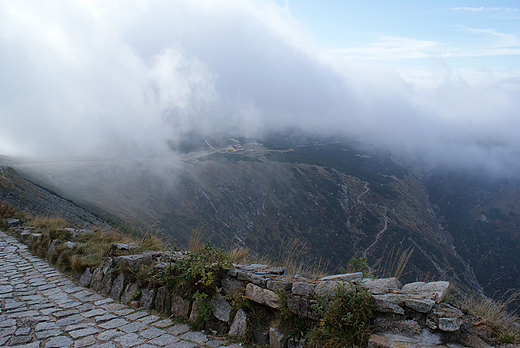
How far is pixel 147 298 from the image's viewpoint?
17.9 ft

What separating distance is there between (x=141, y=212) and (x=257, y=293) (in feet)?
141

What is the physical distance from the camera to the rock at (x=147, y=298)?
541 cm

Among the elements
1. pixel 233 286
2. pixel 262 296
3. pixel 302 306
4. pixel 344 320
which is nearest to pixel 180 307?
pixel 233 286

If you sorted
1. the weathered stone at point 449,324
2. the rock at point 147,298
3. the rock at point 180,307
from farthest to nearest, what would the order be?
the rock at point 147,298 → the rock at point 180,307 → the weathered stone at point 449,324

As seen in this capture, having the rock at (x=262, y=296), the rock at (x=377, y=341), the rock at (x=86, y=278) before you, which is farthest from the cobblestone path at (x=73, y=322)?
the rock at (x=377, y=341)

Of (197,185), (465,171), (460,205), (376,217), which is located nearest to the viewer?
(197,185)

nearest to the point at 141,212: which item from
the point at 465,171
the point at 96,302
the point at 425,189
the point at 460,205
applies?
the point at 96,302

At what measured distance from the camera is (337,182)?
329 feet

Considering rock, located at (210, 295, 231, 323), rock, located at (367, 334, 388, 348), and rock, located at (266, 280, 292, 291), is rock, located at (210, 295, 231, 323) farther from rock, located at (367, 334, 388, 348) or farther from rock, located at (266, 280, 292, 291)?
rock, located at (367, 334, 388, 348)

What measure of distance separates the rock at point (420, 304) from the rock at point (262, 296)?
1.74 meters

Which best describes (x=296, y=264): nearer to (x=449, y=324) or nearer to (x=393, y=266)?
(x=393, y=266)

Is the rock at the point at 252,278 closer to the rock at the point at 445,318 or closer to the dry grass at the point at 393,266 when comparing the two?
the dry grass at the point at 393,266

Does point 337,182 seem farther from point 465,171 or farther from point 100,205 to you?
point 465,171

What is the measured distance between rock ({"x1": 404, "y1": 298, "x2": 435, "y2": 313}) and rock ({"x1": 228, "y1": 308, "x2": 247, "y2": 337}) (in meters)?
2.29
